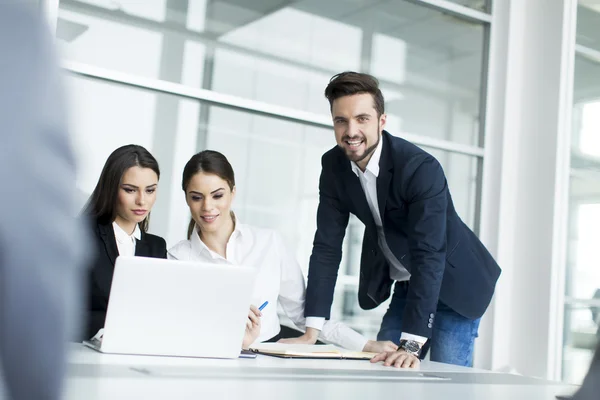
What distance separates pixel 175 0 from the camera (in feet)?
12.7

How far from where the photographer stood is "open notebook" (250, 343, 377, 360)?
2.08 metres

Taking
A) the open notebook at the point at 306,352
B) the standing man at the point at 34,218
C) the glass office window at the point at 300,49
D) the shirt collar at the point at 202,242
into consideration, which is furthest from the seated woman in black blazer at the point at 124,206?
the standing man at the point at 34,218

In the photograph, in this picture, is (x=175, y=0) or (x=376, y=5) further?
(x=376, y=5)

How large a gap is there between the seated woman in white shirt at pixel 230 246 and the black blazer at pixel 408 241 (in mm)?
246

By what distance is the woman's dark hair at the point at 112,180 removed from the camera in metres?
2.93

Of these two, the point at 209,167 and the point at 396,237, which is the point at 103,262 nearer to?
the point at 209,167

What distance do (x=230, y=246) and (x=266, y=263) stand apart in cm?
16

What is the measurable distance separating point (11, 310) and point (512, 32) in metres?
5.09

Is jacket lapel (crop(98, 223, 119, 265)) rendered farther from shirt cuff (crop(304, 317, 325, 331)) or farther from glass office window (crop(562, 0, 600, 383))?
glass office window (crop(562, 0, 600, 383))

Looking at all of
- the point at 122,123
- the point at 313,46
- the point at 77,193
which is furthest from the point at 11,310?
the point at 313,46

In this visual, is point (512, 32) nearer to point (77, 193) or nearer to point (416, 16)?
point (416, 16)

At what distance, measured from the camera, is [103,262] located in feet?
9.16

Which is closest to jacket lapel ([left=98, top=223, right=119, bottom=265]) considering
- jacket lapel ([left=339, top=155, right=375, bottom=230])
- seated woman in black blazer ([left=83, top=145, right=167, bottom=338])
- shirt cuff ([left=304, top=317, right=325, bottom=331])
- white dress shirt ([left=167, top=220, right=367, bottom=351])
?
seated woman in black blazer ([left=83, top=145, right=167, bottom=338])

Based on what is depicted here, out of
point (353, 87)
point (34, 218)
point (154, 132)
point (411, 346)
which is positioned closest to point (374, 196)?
point (353, 87)
